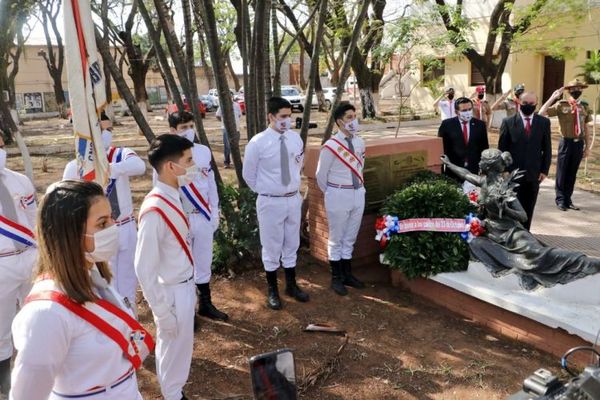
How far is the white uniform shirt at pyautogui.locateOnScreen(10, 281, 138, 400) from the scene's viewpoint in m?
1.72

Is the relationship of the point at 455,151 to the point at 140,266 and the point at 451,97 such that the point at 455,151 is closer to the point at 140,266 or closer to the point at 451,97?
the point at 140,266

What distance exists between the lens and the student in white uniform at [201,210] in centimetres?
468

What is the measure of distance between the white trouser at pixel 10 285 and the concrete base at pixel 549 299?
342cm

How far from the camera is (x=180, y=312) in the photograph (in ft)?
10.6

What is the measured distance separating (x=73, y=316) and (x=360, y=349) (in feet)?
9.50

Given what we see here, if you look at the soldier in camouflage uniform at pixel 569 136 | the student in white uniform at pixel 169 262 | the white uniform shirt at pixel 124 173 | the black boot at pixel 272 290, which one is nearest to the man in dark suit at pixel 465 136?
the soldier in camouflage uniform at pixel 569 136

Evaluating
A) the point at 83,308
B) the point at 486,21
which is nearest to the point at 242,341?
the point at 83,308

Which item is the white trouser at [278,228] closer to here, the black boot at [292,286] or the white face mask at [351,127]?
the black boot at [292,286]

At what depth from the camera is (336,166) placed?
525 cm

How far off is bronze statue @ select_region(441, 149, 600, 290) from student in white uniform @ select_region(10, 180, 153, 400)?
3490 mm

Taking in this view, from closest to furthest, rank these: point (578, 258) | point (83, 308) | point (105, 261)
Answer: point (83, 308) < point (105, 261) < point (578, 258)

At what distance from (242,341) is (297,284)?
124 cm

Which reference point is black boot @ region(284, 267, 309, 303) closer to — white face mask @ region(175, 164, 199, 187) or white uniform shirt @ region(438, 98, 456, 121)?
white face mask @ region(175, 164, 199, 187)

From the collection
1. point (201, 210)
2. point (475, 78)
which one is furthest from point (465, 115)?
point (475, 78)
